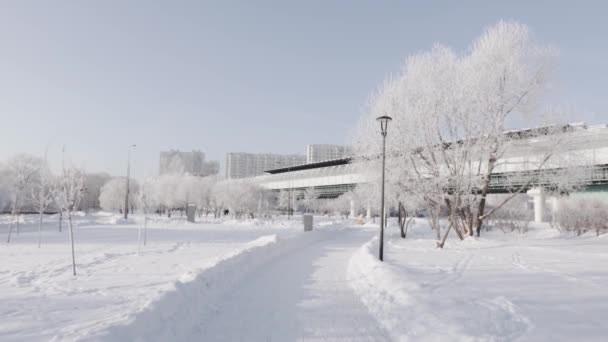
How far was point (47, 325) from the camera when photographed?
5.84 meters

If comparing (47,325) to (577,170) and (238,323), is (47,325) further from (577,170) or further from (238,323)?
(577,170)

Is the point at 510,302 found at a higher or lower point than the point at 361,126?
lower

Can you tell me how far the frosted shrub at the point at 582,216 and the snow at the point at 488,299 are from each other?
1961 centimetres

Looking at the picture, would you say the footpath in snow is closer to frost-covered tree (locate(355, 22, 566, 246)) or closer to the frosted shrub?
frost-covered tree (locate(355, 22, 566, 246))

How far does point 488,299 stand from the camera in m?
7.39

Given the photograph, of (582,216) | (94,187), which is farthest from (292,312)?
(94,187)

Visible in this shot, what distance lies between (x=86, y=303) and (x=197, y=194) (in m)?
77.5

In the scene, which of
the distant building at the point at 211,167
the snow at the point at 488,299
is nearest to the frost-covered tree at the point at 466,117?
the snow at the point at 488,299

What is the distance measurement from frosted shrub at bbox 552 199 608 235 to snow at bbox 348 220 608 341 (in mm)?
19606

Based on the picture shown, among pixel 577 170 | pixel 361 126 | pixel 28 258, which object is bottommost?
pixel 28 258

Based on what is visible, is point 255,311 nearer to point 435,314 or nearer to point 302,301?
point 302,301

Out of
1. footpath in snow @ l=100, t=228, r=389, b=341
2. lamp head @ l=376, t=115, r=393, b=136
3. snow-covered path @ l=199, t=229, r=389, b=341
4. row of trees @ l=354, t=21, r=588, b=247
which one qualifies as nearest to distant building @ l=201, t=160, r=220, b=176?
row of trees @ l=354, t=21, r=588, b=247

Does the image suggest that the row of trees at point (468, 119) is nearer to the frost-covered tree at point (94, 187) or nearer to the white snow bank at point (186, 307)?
the white snow bank at point (186, 307)

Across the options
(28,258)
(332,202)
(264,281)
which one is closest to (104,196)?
(332,202)
